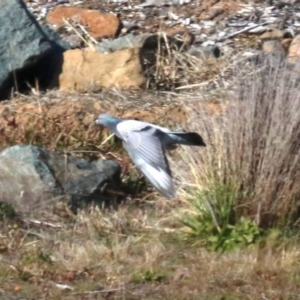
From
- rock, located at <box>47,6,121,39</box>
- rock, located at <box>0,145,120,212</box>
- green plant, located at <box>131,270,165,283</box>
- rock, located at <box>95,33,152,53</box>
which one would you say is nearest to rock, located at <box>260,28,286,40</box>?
rock, located at <box>95,33,152,53</box>

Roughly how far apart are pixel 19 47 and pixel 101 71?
765 millimetres

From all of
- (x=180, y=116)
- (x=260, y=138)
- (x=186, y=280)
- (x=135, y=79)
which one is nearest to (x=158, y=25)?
(x=135, y=79)

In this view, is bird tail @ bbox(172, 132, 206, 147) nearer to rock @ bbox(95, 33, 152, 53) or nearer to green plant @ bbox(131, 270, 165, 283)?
green plant @ bbox(131, 270, 165, 283)

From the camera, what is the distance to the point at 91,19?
11.6m

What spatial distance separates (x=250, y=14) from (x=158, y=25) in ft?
3.03

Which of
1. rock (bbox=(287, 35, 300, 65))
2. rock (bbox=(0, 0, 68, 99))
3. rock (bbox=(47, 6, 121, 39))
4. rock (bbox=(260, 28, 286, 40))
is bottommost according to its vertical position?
rock (bbox=(260, 28, 286, 40))

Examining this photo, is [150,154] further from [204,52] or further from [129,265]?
[204,52]

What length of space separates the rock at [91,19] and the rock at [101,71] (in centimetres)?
106

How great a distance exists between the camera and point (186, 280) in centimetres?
704

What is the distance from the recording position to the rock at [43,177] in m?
8.25

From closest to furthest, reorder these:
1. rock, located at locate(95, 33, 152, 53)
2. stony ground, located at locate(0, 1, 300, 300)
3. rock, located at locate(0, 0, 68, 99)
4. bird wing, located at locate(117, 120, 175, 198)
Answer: bird wing, located at locate(117, 120, 175, 198) → stony ground, located at locate(0, 1, 300, 300) → rock, located at locate(0, 0, 68, 99) → rock, located at locate(95, 33, 152, 53)

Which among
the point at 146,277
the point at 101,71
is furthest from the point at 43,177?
the point at 101,71

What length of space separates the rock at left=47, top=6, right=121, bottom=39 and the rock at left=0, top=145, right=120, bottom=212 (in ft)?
10.1

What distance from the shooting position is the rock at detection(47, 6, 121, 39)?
37.7 feet
